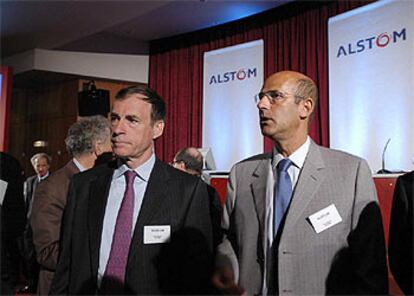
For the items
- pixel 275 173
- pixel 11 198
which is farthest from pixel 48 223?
pixel 275 173

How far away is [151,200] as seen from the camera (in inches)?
64.9

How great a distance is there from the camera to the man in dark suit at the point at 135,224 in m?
1.58

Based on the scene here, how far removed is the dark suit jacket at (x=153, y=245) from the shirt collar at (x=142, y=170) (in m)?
0.03

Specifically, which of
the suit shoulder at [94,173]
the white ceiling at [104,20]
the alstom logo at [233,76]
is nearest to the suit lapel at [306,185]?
the suit shoulder at [94,173]

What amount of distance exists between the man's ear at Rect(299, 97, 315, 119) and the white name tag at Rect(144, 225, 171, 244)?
2.14 feet

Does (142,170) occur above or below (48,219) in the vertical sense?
above

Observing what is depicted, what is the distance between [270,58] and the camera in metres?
Answer: 6.46

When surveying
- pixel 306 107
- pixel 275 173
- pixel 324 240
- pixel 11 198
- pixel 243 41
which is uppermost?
pixel 243 41

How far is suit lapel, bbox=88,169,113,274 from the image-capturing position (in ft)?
5.23

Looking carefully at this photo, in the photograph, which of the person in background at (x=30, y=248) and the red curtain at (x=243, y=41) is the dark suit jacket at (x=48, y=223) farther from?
the red curtain at (x=243, y=41)

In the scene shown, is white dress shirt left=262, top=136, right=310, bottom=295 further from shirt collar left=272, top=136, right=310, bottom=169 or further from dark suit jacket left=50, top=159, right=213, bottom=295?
dark suit jacket left=50, top=159, right=213, bottom=295

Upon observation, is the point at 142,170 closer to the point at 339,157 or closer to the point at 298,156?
the point at 298,156

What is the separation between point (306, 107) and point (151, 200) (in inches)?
26.6

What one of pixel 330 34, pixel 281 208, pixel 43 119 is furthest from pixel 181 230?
pixel 43 119
